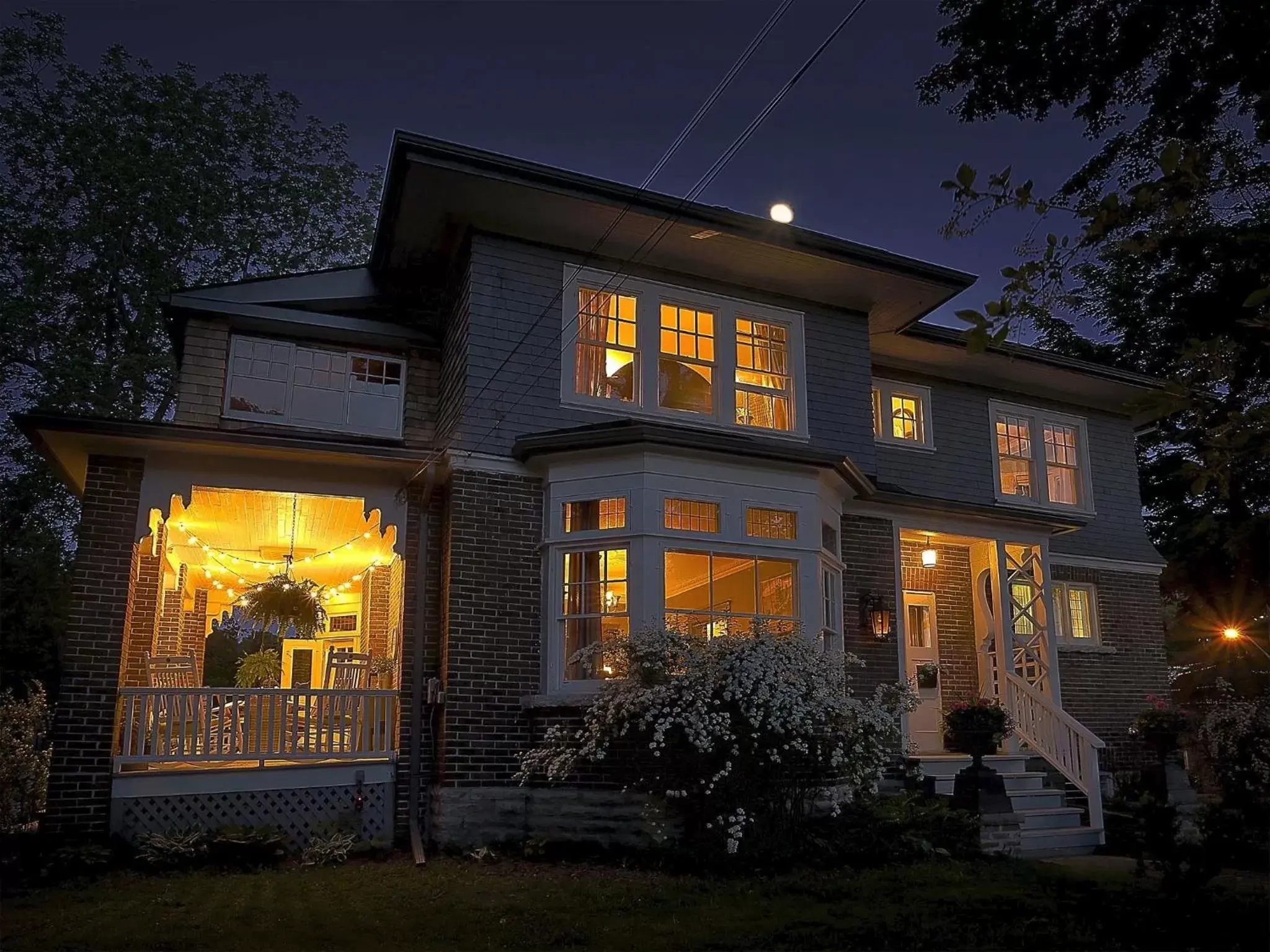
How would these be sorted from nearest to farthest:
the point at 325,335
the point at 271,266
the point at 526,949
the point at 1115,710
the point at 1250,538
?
the point at 526,949
the point at 325,335
the point at 1115,710
the point at 1250,538
the point at 271,266

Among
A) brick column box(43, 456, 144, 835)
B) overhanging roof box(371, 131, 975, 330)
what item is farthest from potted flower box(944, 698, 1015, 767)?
brick column box(43, 456, 144, 835)

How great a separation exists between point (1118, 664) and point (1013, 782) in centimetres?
477

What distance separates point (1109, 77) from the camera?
9.93 meters

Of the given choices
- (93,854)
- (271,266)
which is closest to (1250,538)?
(93,854)

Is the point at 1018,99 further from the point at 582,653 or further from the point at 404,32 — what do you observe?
the point at 582,653

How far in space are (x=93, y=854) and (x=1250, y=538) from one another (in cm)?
2023

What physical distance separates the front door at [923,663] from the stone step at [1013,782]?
1177mm

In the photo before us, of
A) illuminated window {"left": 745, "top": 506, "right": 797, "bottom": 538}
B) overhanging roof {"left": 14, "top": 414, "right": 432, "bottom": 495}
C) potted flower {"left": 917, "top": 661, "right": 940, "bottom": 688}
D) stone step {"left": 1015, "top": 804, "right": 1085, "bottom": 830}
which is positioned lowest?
stone step {"left": 1015, "top": 804, "right": 1085, "bottom": 830}

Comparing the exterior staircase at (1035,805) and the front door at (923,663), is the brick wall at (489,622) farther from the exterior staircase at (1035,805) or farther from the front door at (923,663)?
the front door at (923,663)

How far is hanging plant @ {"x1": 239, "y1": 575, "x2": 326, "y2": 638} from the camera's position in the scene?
1338 cm

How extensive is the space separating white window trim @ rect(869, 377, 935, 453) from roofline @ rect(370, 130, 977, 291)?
2350mm

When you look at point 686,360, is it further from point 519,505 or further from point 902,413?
point 902,413

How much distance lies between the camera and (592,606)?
402 inches

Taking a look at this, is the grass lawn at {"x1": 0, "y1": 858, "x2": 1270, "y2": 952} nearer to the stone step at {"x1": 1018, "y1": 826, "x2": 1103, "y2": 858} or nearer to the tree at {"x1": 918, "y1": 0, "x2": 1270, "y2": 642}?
the stone step at {"x1": 1018, "y1": 826, "x2": 1103, "y2": 858}
